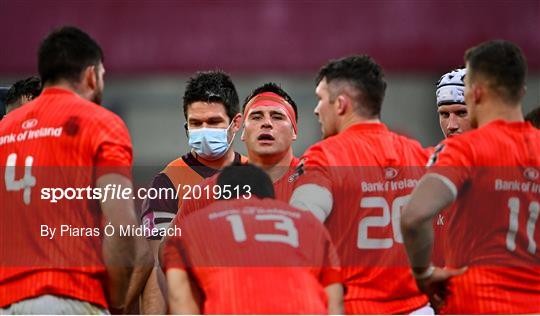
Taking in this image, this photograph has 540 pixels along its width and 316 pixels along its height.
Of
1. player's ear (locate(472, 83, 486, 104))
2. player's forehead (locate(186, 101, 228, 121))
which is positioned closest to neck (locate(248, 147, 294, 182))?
player's forehead (locate(186, 101, 228, 121))

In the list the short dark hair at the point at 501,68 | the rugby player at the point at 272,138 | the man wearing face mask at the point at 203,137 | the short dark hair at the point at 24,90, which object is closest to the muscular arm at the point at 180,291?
the short dark hair at the point at 501,68

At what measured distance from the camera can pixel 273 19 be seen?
14039 millimetres

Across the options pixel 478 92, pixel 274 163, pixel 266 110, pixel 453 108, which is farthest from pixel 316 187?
pixel 453 108

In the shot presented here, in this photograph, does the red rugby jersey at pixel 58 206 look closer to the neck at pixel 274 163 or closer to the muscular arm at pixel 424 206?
the muscular arm at pixel 424 206

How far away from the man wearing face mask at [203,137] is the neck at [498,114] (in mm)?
2332

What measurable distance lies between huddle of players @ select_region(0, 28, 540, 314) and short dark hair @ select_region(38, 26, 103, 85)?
1cm

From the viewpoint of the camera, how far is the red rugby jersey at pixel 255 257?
4547mm

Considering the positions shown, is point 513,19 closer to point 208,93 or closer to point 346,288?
point 208,93

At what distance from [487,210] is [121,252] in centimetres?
165

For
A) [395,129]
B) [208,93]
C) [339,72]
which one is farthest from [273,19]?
[339,72]

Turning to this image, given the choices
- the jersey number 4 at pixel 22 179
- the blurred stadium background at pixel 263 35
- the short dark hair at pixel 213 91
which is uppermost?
the blurred stadium background at pixel 263 35

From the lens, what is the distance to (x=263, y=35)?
46.0ft

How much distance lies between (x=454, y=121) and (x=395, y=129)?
16.6 feet

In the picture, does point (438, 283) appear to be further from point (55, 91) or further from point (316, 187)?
point (55, 91)
